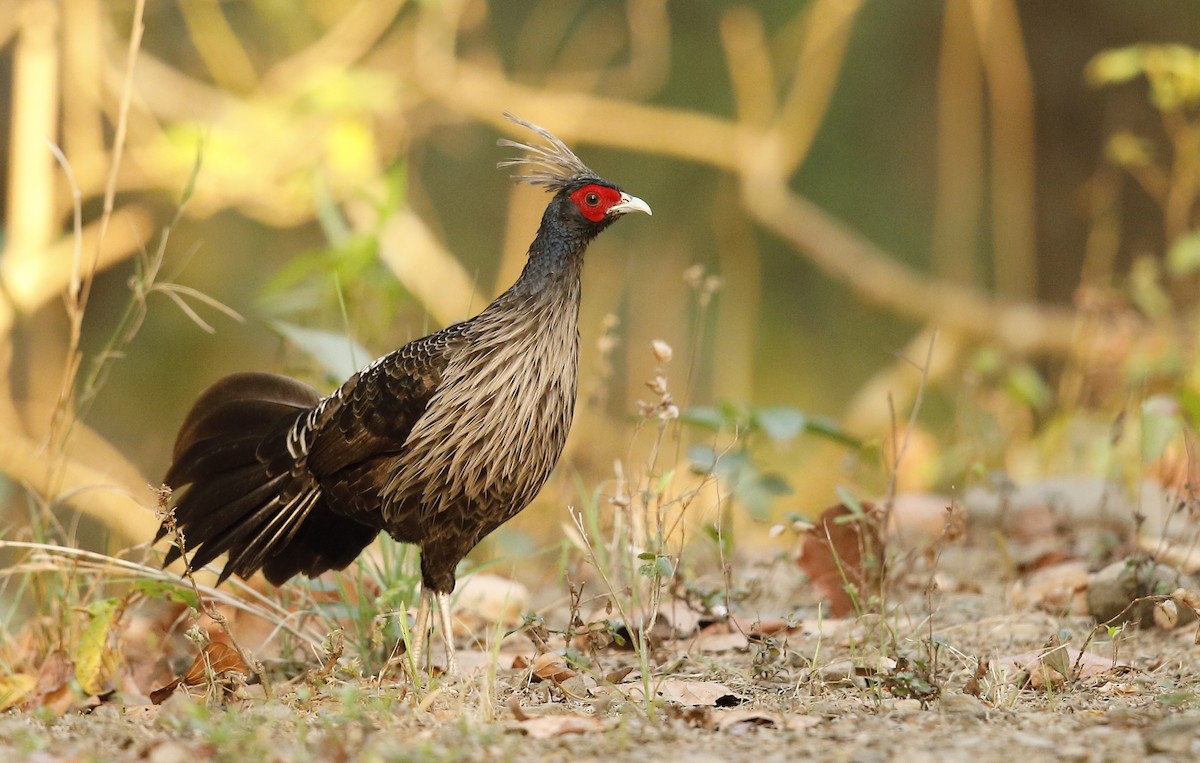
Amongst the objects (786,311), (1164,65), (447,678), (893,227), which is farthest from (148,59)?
(447,678)

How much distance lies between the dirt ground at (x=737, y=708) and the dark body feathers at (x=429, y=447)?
436mm

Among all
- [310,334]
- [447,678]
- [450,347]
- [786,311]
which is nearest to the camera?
[447,678]

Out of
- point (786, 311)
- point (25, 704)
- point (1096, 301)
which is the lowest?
point (25, 704)

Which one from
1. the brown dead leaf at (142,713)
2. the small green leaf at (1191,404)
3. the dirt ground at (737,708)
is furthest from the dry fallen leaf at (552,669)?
the small green leaf at (1191,404)

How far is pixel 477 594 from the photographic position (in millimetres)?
4070

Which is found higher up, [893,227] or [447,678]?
[893,227]

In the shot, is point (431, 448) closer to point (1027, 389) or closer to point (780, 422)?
point (780, 422)

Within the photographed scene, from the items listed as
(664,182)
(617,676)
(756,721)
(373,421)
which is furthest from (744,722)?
(664,182)

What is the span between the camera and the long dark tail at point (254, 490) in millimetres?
3541

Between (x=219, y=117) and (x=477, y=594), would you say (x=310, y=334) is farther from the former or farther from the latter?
(x=219, y=117)

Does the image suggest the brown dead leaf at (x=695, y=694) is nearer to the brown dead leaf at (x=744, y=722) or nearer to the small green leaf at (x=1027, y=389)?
the brown dead leaf at (x=744, y=722)

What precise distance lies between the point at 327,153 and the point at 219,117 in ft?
4.57

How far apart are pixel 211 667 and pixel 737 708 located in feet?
4.43

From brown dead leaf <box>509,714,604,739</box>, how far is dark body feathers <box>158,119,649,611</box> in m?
0.94
